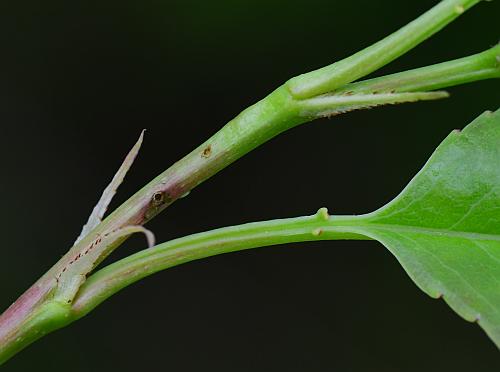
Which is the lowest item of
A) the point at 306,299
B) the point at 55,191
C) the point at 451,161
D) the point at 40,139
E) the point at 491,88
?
the point at 451,161

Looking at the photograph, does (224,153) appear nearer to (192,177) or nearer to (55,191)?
(192,177)

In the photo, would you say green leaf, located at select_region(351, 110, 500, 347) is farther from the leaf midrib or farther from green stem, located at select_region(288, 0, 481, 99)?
green stem, located at select_region(288, 0, 481, 99)

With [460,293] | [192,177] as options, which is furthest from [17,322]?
[460,293]

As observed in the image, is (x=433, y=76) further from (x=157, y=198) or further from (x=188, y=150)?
(x=188, y=150)

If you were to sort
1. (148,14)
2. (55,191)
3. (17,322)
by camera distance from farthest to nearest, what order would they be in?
(55,191) < (148,14) < (17,322)

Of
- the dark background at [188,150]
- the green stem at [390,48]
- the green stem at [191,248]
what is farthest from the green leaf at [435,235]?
the dark background at [188,150]

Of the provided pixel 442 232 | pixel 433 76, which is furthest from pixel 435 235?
pixel 433 76

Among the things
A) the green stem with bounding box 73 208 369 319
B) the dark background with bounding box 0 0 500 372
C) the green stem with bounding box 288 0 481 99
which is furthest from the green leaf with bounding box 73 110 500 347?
the dark background with bounding box 0 0 500 372
